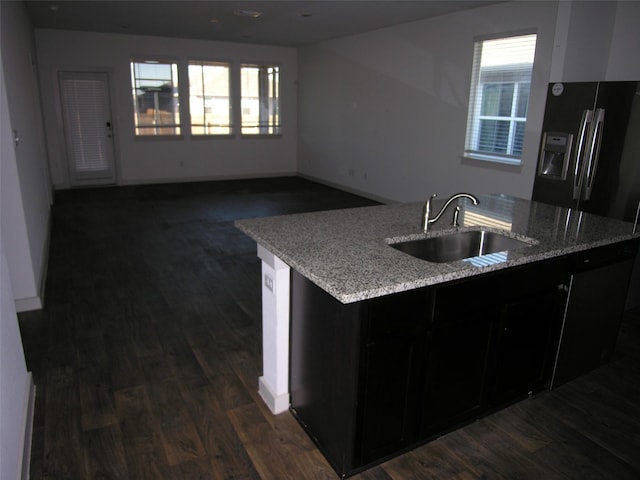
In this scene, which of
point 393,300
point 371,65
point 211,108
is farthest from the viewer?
point 211,108

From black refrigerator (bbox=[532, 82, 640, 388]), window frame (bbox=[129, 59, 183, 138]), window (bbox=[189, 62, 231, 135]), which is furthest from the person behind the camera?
window (bbox=[189, 62, 231, 135])

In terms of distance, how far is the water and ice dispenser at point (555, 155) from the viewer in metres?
3.78

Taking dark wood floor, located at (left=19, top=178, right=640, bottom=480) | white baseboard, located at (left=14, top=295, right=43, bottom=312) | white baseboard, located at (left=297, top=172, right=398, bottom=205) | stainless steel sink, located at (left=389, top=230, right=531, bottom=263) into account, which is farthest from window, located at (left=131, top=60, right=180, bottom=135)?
stainless steel sink, located at (left=389, top=230, right=531, bottom=263)

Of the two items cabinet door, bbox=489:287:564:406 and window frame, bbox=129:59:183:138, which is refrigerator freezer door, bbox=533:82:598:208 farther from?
window frame, bbox=129:59:183:138

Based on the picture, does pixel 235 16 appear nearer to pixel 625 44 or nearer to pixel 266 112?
pixel 266 112

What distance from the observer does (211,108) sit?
9133mm

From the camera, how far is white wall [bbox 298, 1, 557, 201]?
5.09 metres

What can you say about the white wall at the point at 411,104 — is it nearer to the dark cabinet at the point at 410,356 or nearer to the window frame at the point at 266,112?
the window frame at the point at 266,112

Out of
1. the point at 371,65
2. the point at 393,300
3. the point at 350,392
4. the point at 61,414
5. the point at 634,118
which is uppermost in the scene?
the point at 371,65

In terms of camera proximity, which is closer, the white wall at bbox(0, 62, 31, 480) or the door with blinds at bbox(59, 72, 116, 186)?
the white wall at bbox(0, 62, 31, 480)

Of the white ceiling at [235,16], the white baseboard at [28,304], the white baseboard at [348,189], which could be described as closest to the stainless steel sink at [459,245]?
the white baseboard at [28,304]

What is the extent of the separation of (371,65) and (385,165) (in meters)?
1.59

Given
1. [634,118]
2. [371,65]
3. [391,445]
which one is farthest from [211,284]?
[371,65]

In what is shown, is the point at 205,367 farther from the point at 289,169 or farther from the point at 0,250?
the point at 289,169
